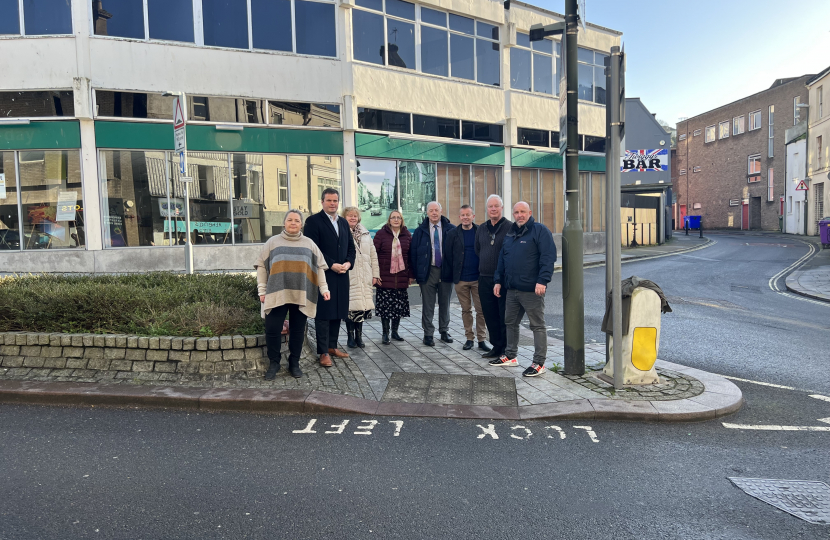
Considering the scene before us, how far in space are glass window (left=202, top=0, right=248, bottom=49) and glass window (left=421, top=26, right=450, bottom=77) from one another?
6337 millimetres

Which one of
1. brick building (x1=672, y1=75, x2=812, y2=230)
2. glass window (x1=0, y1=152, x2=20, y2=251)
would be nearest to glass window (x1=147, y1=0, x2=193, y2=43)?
glass window (x1=0, y1=152, x2=20, y2=251)

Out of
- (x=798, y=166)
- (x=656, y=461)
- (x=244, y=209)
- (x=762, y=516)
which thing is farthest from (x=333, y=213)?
(x=798, y=166)

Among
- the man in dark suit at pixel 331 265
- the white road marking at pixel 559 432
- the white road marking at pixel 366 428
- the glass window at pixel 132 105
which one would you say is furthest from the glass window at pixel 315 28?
the white road marking at pixel 559 432

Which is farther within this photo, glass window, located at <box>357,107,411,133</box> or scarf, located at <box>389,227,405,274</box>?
glass window, located at <box>357,107,411,133</box>

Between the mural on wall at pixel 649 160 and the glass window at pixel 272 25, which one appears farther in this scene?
the mural on wall at pixel 649 160

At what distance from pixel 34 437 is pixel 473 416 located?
350cm

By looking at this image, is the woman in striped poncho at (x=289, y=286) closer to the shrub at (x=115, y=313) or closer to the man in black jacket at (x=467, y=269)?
the shrub at (x=115, y=313)

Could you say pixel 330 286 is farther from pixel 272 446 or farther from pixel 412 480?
pixel 412 480

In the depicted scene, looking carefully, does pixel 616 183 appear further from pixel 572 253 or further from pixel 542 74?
pixel 542 74

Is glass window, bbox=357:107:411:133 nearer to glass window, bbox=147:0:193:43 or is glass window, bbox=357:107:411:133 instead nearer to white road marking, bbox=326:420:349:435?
glass window, bbox=147:0:193:43

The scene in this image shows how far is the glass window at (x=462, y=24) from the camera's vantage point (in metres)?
21.8

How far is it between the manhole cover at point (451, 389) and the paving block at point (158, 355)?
2.20m

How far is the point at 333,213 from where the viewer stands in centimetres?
695

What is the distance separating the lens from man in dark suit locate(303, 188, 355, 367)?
21.9ft
